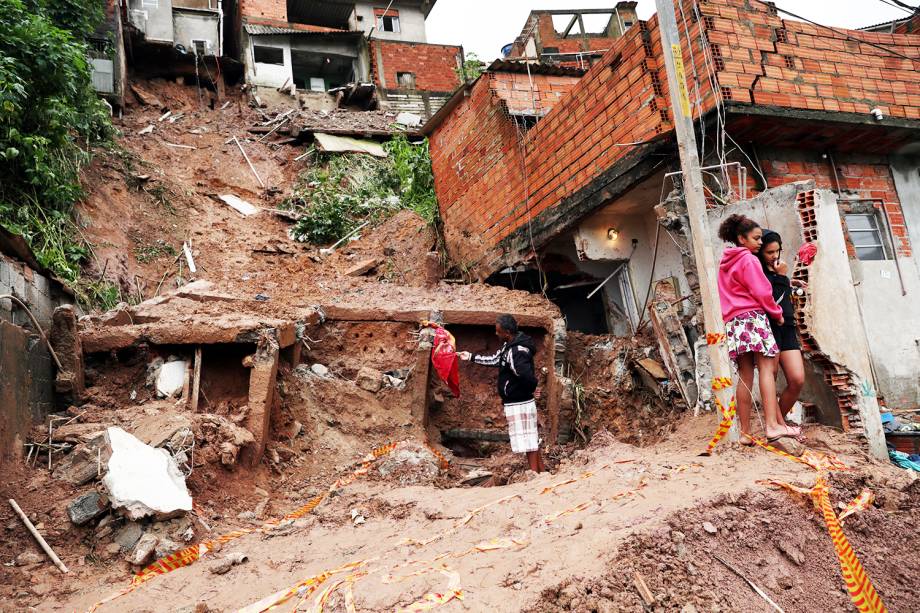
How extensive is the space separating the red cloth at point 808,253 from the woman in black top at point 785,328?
31 cm

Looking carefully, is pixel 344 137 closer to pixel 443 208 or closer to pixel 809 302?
pixel 443 208

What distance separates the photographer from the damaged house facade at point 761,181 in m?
5.07

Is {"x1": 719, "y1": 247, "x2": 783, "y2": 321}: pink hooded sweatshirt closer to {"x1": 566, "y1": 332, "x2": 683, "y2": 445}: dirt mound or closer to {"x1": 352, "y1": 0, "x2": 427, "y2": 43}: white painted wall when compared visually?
{"x1": 566, "y1": 332, "x2": 683, "y2": 445}: dirt mound

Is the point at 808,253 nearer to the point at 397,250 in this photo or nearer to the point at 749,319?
the point at 749,319

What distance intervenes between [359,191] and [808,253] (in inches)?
A: 421

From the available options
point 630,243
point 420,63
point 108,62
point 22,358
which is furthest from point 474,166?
point 420,63

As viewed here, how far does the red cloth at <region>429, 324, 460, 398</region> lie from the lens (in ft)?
22.3

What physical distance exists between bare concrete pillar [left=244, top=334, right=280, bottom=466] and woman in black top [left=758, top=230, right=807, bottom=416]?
13.9 feet

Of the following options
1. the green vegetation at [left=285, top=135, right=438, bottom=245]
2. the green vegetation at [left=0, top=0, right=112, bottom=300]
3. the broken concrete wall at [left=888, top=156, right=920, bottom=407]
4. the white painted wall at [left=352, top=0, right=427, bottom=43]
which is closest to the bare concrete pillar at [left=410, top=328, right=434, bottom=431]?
the green vegetation at [left=0, top=0, right=112, bottom=300]

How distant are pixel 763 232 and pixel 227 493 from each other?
4.56 m

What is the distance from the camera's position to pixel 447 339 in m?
6.94

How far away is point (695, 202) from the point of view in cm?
479

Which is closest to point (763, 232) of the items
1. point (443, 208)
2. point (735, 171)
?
point (735, 171)

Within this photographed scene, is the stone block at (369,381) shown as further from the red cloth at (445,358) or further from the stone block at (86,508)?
the stone block at (86,508)
